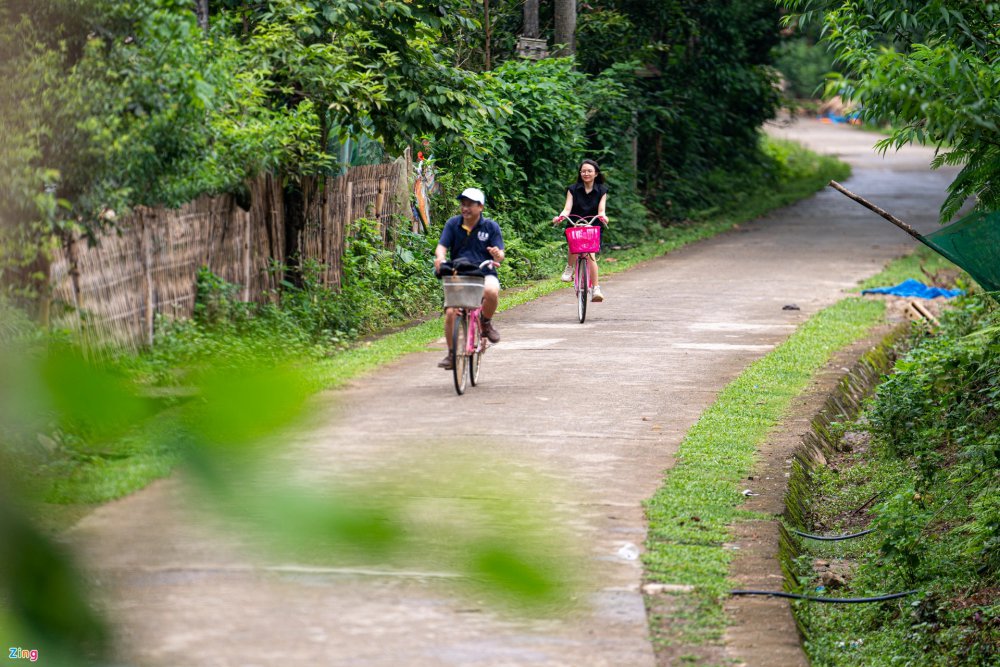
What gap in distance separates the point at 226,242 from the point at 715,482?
5799 millimetres

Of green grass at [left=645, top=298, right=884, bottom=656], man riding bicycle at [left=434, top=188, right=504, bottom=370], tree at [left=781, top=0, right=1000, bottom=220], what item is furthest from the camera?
man riding bicycle at [left=434, top=188, right=504, bottom=370]

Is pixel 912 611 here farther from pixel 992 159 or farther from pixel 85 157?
pixel 85 157

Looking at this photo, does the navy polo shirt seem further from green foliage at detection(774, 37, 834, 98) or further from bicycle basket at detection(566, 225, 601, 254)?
green foliage at detection(774, 37, 834, 98)

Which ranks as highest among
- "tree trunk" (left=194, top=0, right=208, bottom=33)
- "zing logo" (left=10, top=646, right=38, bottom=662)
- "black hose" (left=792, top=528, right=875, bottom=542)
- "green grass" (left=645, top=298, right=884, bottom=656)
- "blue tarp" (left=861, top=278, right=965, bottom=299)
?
"tree trunk" (left=194, top=0, right=208, bottom=33)

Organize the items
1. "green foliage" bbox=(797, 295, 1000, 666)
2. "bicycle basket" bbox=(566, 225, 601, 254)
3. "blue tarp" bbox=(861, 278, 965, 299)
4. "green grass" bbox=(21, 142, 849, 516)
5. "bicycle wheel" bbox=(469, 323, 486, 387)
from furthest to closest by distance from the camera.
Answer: "blue tarp" bbox=(861, 278, 965, 299) < "bicycle basket" bbox=(566, 225, 601, 254) < "bicycle wheel" bbox=(469, 323, 486, 387) < "green foliage" bbox=(797, 295, 1000, 666) < "green grass" bbox=(21, 142, 849, 516)

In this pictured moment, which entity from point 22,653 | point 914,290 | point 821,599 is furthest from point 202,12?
point 22,653

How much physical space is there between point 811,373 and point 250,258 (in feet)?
17.2

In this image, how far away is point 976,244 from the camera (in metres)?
7.89

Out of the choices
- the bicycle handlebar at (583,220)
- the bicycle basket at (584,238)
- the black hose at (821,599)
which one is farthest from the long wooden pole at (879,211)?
the bicycle handlebar at (583,220)

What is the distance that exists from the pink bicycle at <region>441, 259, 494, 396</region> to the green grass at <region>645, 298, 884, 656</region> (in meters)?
1.84

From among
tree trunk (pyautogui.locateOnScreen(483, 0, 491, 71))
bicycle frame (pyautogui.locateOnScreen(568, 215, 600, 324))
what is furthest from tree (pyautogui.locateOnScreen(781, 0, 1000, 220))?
tree trunk (pyautogui.locateOnScreen(483, 0, 491, 71))

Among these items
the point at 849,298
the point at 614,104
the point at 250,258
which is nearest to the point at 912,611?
the point at 250,258

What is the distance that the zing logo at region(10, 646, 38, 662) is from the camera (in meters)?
1.15

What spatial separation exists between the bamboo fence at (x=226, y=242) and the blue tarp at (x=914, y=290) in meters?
6.06
